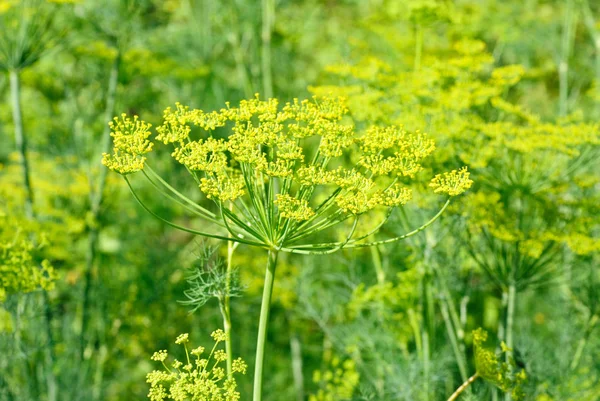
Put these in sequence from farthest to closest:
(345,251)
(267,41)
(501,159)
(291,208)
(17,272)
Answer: (267,41) < (345,251) < (501,159) < (17,272) < (291,208)

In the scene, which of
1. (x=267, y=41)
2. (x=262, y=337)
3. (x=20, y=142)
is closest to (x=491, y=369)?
(x=262, y=337)

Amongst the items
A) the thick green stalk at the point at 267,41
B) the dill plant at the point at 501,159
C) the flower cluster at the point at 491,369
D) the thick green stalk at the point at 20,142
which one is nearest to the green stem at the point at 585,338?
the dill plant at the point at 501,159

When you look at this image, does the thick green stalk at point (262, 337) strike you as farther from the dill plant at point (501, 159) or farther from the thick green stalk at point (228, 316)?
the dill plant at point (501, 159)

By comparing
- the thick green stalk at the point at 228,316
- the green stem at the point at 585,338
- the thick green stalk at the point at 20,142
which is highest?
the thick green stalk at the point at 20,142

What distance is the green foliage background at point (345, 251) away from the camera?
3.95 metres

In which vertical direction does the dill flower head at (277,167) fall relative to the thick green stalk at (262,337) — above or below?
above

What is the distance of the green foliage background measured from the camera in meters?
3.95

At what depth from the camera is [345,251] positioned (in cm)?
589

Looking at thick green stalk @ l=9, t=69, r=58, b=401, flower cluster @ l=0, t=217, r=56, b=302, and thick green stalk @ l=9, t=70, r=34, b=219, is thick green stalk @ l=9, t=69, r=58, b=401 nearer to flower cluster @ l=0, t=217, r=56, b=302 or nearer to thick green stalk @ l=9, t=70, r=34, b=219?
thick green stalk @ l=9, t=70, r=34, b=219

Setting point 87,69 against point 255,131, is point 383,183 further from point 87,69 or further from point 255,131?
point 87,69

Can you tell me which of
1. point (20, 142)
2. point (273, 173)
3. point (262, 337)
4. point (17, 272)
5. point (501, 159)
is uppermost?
point (20, 142)

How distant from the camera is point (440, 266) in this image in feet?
14.1

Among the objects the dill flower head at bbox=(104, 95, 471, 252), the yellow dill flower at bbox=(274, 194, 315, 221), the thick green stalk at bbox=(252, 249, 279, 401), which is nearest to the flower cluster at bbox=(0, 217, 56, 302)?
the dill flower head at bbox=(104, 95, 471, 252)

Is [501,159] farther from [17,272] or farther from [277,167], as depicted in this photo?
[17,272]
